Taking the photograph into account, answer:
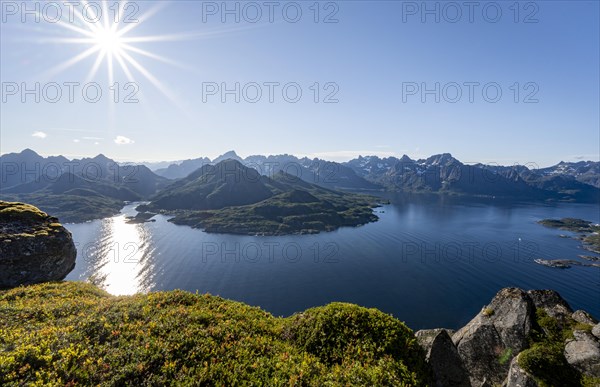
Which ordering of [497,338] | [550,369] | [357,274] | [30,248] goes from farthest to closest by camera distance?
[357,274] < [30,248] < [497,338] < [550,369]

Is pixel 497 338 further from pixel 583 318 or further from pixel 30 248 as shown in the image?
pixel 30 248

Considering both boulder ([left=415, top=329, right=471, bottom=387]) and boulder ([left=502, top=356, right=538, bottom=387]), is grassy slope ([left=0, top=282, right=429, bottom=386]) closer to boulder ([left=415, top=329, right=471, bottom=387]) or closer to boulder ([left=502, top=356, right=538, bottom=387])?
boulder ([left=415, top=329, right=471, bottom=387])

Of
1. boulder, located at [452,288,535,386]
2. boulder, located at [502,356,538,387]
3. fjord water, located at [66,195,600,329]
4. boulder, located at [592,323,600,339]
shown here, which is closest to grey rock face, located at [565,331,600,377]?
boulder, located at [592,323,600,339]

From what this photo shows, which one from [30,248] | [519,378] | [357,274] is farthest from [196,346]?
[357,274]

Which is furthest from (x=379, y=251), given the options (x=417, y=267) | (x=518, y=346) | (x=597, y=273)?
(x=518, y=346)

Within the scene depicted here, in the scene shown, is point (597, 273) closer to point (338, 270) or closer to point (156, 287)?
point (338, 270)

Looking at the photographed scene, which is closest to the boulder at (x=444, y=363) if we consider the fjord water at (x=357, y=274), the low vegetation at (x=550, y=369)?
the low vegetation at (x=550, y=369)
